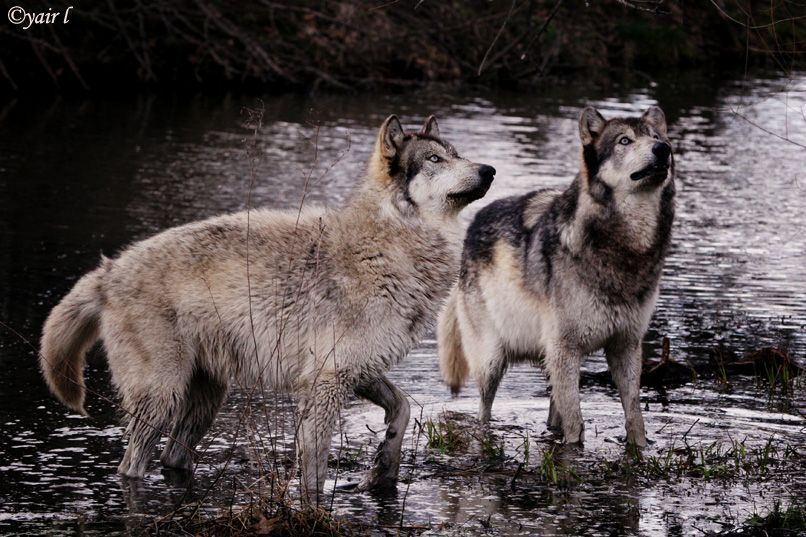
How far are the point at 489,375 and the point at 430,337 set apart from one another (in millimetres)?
2663

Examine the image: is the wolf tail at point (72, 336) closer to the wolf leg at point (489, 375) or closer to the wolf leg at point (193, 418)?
the wolf leg at point (193, 418)

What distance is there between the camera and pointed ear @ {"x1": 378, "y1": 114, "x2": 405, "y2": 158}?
7.14 meters

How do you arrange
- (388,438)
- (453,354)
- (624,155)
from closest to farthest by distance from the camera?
(388,438) → (624,155) → (453,354)

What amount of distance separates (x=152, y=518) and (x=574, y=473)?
2.48 metres

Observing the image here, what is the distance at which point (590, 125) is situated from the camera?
8.41m

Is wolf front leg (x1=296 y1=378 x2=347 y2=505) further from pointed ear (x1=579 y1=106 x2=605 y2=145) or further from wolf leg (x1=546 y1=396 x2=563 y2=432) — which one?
pointed ear (x1=579 y1=106 x2=605 y2=145)

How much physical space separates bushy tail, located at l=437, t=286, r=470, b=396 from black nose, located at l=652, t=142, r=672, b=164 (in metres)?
2.28

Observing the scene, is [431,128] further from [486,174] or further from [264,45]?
[264,45]

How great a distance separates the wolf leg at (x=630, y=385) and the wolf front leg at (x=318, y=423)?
7.47 feet

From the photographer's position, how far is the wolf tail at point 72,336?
738 centimetres

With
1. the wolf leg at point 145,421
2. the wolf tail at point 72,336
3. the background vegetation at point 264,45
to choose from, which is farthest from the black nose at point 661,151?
the background vegetation at point 264,45

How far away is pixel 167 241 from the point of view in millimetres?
7289

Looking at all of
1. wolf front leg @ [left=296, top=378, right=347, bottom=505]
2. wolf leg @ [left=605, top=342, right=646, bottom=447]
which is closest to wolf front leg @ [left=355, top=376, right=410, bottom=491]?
wolf front leg @ [left=296, top=378, right=347, bottom=505]

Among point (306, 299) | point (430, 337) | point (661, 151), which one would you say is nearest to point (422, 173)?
point (306, 299)
